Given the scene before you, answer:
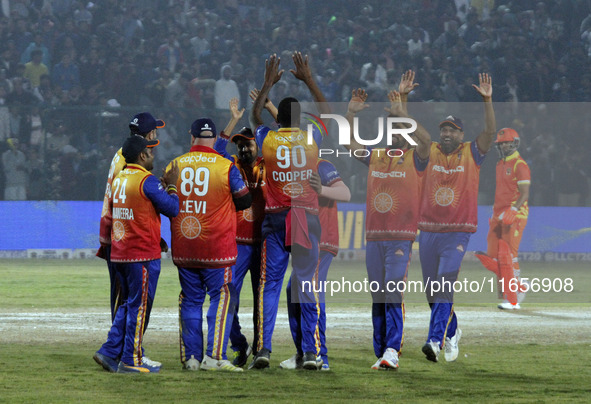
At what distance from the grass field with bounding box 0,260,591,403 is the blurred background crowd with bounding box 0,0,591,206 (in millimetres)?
5539

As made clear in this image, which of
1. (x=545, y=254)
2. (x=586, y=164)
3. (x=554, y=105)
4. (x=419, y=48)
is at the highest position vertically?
(x=419, y=48)

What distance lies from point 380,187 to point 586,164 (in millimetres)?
14836

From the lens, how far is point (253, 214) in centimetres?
841

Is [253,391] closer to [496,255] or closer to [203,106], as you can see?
[496,255]

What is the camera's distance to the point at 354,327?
1149 cm

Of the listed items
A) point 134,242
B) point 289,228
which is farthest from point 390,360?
point 134,242

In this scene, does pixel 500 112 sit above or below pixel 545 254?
above

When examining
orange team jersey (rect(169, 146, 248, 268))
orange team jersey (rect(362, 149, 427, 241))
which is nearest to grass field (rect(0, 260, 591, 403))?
orange team jersey (rect(169, 146, 248, 268))

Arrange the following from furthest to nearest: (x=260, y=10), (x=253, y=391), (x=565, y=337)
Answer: (x=260, y=10), (x=565, y=337), (x=253, y=391)

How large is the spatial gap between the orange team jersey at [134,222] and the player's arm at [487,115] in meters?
Result: 3.26

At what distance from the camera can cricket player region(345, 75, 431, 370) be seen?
8383 millimetres

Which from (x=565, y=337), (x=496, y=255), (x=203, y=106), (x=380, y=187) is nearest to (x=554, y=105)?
(x=203, y=106)

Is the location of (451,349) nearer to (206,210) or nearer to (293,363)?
(293,363)

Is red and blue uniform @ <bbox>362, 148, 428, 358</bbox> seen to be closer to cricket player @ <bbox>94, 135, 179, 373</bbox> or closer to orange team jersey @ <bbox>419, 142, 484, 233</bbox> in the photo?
orange team jersey @ <bbox>419, 142, 484, 233</bbox>
